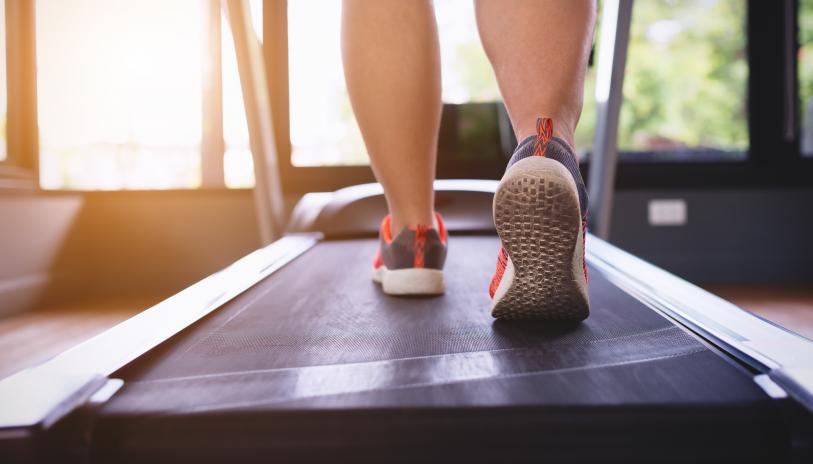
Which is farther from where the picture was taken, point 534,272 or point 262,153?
point 262,153

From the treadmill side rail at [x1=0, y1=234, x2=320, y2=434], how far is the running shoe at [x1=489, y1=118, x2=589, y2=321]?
0.45 meters

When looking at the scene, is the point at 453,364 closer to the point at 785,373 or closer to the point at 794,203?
the point at 785,373

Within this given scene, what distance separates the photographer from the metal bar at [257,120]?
2320mm

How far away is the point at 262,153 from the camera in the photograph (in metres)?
2.40

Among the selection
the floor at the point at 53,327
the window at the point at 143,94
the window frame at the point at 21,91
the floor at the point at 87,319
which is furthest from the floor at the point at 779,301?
the window frame at the point at 21,91

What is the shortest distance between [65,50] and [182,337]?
2.42m

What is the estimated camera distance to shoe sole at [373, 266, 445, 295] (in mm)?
Result: 1024

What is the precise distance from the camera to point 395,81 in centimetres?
94

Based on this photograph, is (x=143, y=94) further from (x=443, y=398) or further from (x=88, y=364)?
(x=443, y=398)

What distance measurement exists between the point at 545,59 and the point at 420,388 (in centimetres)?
45

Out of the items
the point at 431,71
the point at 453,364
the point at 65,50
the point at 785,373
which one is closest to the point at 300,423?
the point at 453,364

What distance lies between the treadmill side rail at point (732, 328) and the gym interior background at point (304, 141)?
162 cm

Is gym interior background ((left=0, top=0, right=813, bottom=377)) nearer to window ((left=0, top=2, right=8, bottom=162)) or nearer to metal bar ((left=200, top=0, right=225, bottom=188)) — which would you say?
metal bar ((left=200, top=0, right=225, bottom=188))

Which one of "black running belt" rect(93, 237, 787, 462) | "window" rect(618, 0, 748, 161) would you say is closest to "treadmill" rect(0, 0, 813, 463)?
"black running belt" rect(93, 237, 787, 462)
